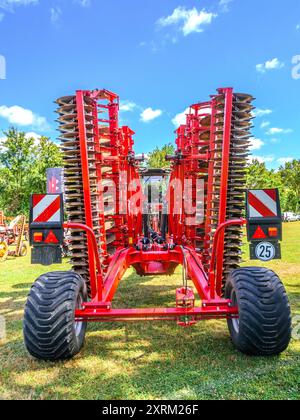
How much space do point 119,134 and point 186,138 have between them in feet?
4.00

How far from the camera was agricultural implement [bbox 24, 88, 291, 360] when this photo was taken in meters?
3.58

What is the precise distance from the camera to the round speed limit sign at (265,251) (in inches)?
148

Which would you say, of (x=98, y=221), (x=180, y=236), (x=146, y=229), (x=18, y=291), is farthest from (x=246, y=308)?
(x=18, y=291)

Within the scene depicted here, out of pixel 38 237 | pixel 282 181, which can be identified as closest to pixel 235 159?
pixel 38 237

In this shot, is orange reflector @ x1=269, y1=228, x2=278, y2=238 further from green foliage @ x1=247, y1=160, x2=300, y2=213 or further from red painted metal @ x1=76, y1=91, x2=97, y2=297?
green foliage @ x1=247, y1=160, x2=300, y2=213

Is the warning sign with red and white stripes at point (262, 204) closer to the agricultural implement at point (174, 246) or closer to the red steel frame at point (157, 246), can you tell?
the agricultural implement at point (174, 246)

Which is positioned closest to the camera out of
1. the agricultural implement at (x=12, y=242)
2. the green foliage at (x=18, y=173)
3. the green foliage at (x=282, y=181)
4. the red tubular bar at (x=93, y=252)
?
the red tubular bar at (x=93, y=252)

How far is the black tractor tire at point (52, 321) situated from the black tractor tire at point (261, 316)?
64.4 inches

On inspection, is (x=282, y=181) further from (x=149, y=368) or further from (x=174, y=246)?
(x=149, y=368)

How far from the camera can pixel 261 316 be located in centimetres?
351

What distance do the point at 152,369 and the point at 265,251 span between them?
1.62m

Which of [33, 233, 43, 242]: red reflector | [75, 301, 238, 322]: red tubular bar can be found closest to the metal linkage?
[75, 301, 238, 322]: red tubular bar

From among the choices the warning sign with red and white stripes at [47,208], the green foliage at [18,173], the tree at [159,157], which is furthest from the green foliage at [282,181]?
the warning sign with red and white stripes at [47,208]
